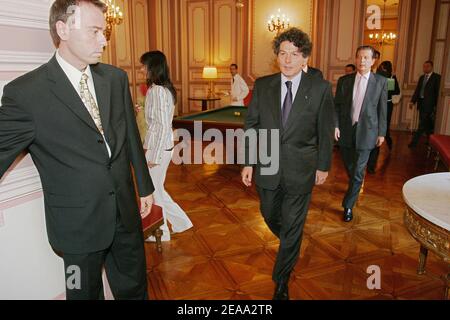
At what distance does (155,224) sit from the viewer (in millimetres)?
2924

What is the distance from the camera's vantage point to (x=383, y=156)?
636cm

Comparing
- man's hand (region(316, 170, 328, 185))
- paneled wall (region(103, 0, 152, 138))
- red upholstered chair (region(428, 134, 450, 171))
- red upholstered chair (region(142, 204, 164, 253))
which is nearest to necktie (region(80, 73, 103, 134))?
man's hand (region(316, 170, 328, 185))

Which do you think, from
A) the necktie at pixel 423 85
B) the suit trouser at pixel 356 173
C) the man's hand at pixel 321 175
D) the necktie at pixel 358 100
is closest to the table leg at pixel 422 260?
the man's hand at pixel 321 175

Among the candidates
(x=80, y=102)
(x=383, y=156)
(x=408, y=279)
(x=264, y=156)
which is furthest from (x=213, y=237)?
(x=383, y=156)

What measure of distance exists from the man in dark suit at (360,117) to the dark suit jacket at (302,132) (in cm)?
142

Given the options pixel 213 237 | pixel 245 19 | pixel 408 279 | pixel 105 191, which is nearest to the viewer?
pixel 105 191

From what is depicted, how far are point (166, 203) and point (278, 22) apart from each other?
6558mm

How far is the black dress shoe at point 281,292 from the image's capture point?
7.57 ft

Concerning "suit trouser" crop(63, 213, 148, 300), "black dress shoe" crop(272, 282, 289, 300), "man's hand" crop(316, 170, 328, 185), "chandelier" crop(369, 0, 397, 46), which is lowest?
"black dress shoe" crop(272, 282, 289, 300)

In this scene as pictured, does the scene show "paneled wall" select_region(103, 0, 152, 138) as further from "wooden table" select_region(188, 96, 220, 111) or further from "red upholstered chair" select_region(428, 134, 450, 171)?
"red upholstered chair" select_region(428, 134, 450, 171)

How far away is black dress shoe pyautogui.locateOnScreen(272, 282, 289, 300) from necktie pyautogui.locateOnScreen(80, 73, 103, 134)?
147 centimetres

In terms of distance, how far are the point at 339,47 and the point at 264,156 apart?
7.01 meters

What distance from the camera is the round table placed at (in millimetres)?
1686

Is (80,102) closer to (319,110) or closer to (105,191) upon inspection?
(105,191)
